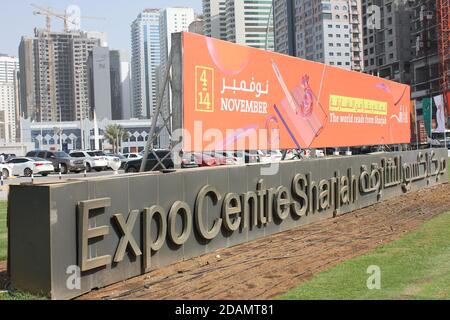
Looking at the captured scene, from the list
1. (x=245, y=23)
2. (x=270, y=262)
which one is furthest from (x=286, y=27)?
(x=270, y=262)

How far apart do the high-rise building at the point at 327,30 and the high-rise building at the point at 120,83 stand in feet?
151

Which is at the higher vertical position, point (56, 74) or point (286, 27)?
point (286, 27)

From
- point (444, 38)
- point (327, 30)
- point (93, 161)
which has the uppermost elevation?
point (327, 30)

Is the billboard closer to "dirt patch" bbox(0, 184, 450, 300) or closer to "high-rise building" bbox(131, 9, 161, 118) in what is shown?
"dirt patch" bbox(0, 184, 450, 300)

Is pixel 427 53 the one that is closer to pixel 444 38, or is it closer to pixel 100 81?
pixel 444 38

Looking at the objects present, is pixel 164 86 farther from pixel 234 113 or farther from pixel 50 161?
pixel 50 161

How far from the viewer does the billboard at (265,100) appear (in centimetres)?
972

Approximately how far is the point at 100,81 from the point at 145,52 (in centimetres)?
1808

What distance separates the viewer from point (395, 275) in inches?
281

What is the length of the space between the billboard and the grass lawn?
11.7 ft

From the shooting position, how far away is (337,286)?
21.7 feet

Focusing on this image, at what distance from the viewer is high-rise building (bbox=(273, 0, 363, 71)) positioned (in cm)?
15175

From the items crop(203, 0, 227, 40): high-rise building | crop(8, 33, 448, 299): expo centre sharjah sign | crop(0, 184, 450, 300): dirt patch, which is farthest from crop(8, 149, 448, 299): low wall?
crop(203, 0, 227, 40): high-rise building

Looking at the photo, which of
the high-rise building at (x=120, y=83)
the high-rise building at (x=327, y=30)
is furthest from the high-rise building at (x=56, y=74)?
the high-rise building at (x=327, y=30)
